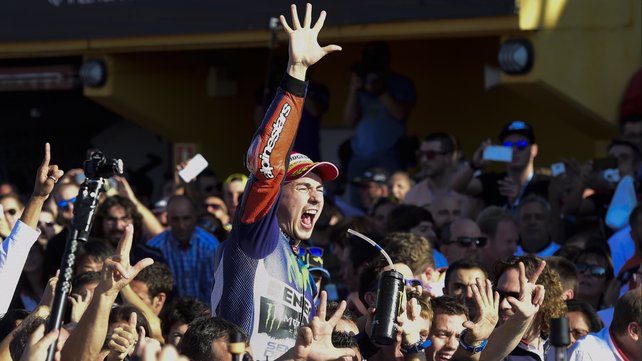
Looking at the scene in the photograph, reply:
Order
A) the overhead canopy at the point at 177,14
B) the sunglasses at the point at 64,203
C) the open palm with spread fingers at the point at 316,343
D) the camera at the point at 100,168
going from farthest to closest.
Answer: the overhead canopy at the point at 177,14
the sunglasses at the point at 64,203
the open palm with spread fingers at the point at 316,343
the camera at the point at 100,168

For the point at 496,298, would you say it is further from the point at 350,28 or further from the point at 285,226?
the point at 350,28

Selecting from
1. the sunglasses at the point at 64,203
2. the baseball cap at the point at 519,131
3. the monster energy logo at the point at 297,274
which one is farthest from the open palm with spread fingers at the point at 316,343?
the sunglasses at the point at 64,203

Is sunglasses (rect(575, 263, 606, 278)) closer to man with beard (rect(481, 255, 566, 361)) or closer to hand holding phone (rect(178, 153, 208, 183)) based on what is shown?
man with beard (rect(481, 255, 566, 361))

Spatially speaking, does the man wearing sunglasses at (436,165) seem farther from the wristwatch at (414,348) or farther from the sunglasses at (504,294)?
the wristwatch at (414,348)

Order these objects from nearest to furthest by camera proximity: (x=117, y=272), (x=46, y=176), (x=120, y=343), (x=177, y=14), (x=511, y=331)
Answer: (x=117, y=272)
(x=511, y=331)
(x=120, y=343)
(x=46, y=176)
(x=177, y=14)

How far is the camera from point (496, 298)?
19.9 feet

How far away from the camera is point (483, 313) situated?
602cm

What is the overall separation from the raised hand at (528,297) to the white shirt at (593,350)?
2.22ft

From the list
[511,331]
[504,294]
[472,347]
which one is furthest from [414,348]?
[504,294]

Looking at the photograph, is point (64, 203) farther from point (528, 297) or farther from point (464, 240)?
point (528, 297)

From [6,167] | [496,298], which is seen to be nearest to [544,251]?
[496,298]

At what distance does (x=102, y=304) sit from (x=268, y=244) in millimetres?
693

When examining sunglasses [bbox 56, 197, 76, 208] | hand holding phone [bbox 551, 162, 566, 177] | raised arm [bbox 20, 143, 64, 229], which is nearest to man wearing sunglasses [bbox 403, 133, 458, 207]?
hand holding phone [bbox 551, 162, 566, 177]

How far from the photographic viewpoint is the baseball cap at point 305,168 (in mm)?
5961
